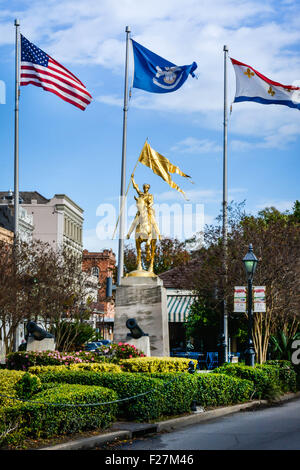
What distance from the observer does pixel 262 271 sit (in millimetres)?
26594

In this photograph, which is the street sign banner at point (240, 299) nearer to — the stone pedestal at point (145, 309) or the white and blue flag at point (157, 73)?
the stone pedestal at point (145, 309)

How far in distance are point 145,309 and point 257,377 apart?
4.30 metres

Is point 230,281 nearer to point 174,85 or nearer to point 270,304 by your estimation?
point 270,304

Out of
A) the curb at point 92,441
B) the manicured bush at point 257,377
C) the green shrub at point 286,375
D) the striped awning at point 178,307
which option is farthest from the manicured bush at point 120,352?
the striped awning at point 178,307

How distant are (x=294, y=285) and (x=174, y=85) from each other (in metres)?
8.33

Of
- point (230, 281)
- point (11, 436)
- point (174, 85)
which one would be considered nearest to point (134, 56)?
point (174, 85)

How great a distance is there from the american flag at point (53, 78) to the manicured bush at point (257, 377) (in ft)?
36.7

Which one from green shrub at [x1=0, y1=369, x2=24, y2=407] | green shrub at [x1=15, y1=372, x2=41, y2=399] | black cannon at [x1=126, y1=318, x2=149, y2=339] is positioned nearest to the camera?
green shrub at [x1=0, y1=369, x2=24, y2=407]

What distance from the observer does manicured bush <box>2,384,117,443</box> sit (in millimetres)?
10641

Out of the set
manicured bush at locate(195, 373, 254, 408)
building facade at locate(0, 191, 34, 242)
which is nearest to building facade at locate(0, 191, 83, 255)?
building facade at locate(0, 191, 34, 242)

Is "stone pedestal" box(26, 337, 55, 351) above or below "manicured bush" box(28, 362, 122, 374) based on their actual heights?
above

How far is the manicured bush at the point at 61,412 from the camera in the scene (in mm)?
10641

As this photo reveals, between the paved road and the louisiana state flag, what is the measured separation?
14.5 m

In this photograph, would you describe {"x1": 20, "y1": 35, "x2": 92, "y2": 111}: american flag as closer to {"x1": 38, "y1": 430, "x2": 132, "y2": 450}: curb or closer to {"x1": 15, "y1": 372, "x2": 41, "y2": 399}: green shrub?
{"x1": 15, "y1": 372, "x2": 41, "y2": 399}: green shrub
